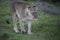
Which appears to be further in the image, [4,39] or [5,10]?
[5,10]

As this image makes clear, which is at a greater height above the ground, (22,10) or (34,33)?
(22,10)

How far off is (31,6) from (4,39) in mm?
448

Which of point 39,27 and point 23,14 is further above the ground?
point 23,14

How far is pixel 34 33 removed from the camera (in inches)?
68.9

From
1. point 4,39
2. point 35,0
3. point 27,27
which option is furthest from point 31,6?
point 4,39

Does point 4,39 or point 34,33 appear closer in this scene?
point 4,39

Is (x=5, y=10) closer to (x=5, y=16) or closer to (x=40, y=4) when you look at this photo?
(x=5, y=16)

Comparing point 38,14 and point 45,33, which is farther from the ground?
point 38,14

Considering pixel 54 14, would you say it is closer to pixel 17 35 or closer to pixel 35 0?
pixel 35 0

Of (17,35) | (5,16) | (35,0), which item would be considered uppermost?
(35,0)

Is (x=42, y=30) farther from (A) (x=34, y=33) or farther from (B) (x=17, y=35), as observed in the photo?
(B) (x=17, y=35)

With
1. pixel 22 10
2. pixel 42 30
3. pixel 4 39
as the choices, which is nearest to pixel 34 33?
pixel 42 30

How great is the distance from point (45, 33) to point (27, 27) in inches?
6.2

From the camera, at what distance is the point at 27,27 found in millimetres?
1771
